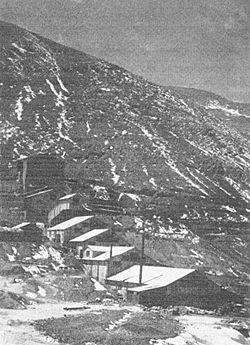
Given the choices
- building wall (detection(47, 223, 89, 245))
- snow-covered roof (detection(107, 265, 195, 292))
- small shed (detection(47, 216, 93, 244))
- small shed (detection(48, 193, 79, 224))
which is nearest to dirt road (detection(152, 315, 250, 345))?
snow-covered roof (detection(107, 265, 195, 292))

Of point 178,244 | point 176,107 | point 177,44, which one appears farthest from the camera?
point 176,107

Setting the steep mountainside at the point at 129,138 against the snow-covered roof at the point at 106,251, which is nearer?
the snow-covered roof at the point at 106,251

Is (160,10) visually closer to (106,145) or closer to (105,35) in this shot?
(105,35)

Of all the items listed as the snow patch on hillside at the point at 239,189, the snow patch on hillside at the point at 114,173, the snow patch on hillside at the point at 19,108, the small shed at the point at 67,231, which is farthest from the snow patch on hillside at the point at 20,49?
the small shed at the point at 67,231

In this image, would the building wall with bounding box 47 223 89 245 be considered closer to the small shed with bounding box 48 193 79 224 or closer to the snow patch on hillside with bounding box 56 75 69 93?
the small shed with bounding box 48 193 79 224

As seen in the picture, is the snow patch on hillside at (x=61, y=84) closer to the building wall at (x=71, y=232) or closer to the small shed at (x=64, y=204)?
the small shed at (x=64, y=204)

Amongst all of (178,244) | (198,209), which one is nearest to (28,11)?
(178,244)

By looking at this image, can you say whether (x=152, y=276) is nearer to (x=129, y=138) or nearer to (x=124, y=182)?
(x=124, y=182)
